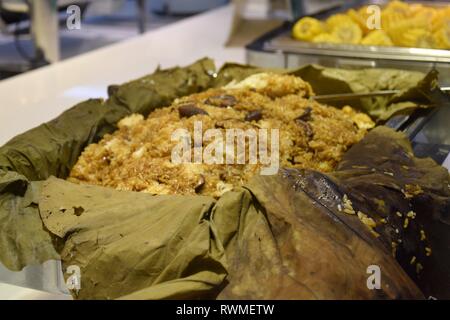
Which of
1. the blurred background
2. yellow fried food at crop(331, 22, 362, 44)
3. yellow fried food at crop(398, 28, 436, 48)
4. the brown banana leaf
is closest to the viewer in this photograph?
the brown banana leaf

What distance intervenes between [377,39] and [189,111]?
93 cm

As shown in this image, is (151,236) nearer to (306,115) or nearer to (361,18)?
(306,115)

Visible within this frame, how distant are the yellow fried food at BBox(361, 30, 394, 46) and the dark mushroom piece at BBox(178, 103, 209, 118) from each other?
34.4 inches

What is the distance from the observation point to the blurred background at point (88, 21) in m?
3.01

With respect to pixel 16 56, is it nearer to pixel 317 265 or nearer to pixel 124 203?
pixel 124 203

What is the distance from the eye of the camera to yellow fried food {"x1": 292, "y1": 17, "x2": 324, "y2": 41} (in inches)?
85.0

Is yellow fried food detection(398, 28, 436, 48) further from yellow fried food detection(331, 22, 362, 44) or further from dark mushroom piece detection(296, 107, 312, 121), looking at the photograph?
dark mushroom piece detection(296, 107, 312, 121)

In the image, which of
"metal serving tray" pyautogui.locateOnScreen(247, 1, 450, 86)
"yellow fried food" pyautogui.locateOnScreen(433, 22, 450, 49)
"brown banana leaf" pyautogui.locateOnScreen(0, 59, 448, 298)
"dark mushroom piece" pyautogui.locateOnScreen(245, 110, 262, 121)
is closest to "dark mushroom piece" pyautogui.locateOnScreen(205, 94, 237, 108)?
"dark mushroom piece" pyautogui.locateOnScreen(245, 110, 262, 121)

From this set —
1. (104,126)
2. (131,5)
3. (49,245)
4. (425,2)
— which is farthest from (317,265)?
(131,5)

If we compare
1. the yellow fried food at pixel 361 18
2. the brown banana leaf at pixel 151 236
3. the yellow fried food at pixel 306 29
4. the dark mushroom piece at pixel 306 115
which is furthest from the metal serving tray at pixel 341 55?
the brown banana leaf at pixel 151 236

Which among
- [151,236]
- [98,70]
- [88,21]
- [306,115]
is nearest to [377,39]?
[306,115]

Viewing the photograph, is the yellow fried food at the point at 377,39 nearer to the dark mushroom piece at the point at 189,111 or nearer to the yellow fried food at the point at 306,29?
the yellow fried food at the point at 306,29

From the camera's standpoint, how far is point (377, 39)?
6.68ft

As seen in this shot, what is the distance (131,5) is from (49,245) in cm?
575
